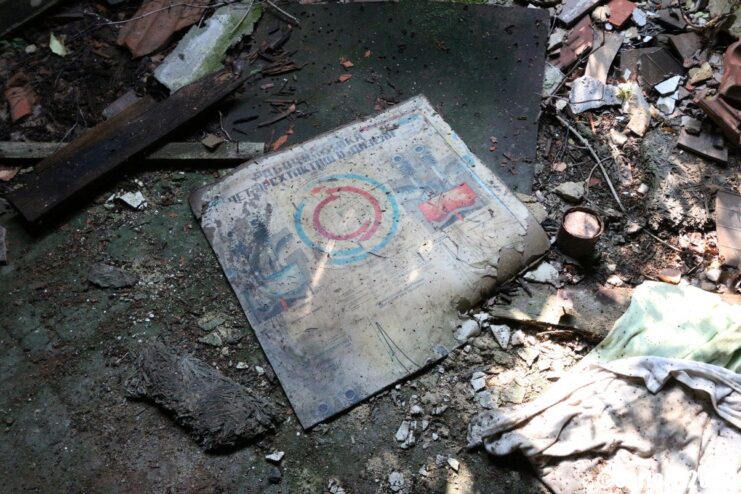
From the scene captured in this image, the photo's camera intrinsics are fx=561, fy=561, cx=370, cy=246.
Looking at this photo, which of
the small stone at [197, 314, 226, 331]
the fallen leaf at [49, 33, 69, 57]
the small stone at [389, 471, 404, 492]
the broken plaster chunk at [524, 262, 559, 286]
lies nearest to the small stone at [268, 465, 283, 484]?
the small stone at [389, 471, 404, 492]

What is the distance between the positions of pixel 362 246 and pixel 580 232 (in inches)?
46.2

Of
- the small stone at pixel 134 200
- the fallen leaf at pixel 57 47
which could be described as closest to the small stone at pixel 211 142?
the small stone at pixel 134 200

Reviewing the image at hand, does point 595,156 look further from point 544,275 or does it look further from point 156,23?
point 156,23

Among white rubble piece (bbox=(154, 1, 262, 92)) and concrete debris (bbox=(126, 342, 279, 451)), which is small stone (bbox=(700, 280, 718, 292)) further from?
white rubble piece (bbox=(154, 1, 262, 92))

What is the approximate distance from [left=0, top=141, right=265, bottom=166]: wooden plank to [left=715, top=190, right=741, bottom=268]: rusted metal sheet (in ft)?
8.96

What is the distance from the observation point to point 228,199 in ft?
10.8

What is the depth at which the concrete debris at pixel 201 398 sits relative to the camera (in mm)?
2564

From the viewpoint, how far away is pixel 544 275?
10.0ft

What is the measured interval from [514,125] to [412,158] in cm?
74

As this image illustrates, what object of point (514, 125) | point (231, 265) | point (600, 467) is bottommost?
point (600, 467)

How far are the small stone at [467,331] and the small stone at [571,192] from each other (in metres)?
1.03

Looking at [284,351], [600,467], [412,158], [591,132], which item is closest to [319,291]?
[284,351]

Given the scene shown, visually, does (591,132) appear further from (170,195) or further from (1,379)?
(1,379)

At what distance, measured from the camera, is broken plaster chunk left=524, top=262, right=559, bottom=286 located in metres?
3.04
